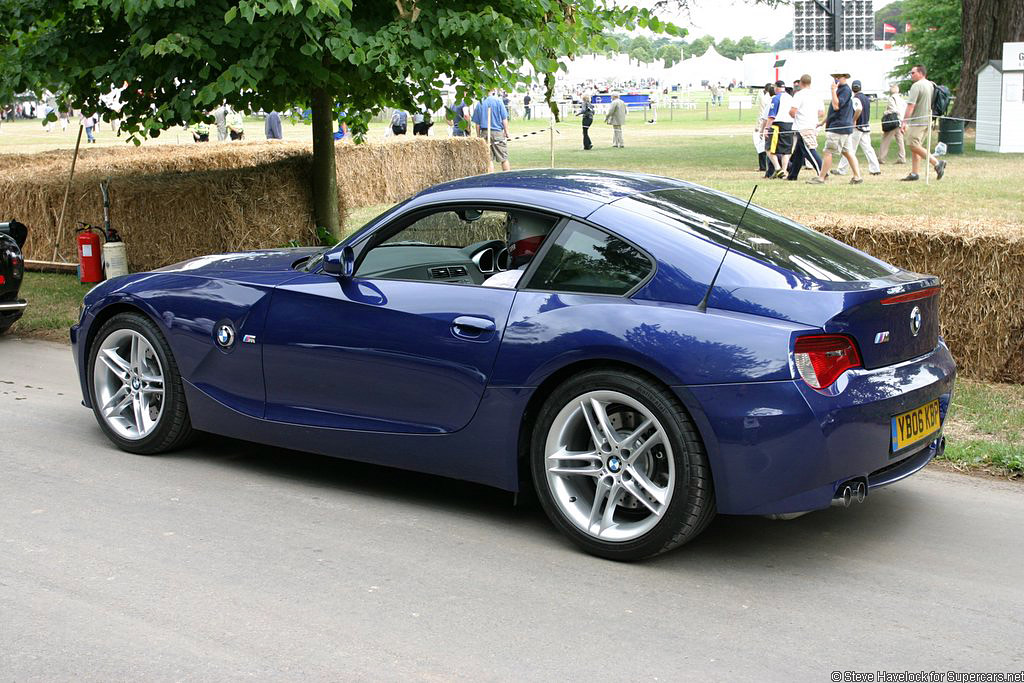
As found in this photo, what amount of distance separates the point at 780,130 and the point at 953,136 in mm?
7078

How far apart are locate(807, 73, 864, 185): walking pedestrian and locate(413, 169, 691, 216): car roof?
621 inches

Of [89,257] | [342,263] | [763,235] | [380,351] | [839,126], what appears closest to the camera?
[763,235]

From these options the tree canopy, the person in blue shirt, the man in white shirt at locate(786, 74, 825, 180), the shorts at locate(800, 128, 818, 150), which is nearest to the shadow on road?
the tree canopy

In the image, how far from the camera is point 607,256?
483 cm

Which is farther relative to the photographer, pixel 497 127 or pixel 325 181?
pixel 497 127

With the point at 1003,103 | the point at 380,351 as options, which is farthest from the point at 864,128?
the point at 380,351

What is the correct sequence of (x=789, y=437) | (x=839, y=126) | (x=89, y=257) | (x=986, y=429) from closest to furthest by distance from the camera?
1. (x=789, y=437)
2. (x=986, y=429)
3. (x=89, y=257)
4. (x=839, y=126)

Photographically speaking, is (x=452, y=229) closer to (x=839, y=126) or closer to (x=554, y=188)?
(x=554, y=188)

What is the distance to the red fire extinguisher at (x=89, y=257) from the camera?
40.1ft

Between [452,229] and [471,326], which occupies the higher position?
[452,229]

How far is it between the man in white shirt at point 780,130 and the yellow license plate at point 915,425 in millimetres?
17505

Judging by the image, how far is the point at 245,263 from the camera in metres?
6.15

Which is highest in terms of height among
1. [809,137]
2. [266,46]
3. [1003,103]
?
[266,46]

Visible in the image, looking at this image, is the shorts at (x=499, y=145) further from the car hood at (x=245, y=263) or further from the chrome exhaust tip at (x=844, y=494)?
the chrome exhaust tip at (x=844, y=494)
